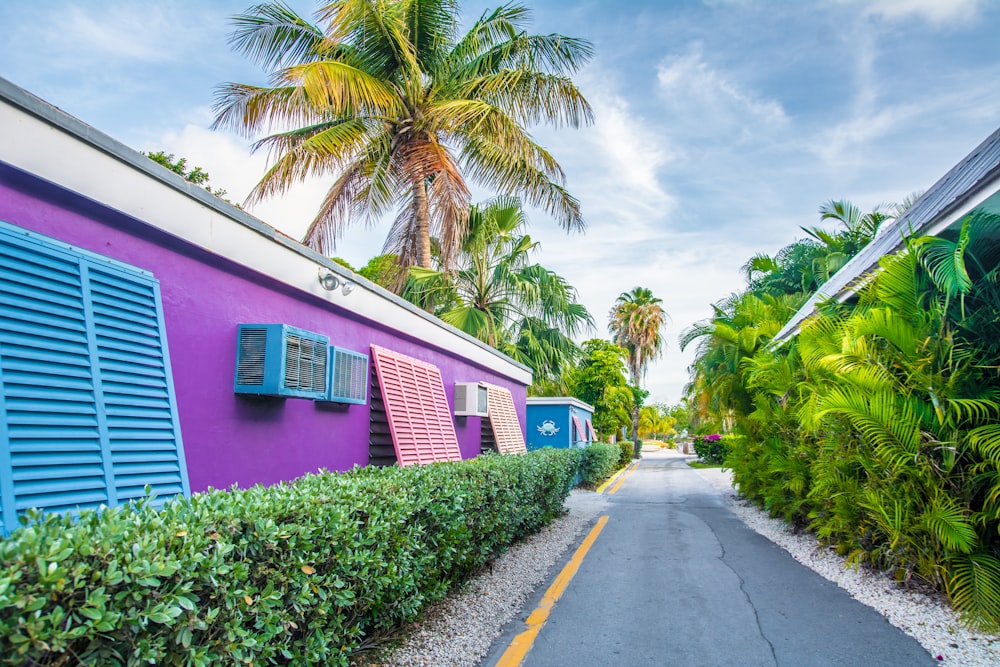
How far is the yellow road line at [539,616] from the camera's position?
4.45 metres

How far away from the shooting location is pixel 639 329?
1688 inches

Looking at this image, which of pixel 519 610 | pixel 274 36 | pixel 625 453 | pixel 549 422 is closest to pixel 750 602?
pixel 519 610

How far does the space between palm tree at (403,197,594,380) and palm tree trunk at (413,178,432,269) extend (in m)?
1.01

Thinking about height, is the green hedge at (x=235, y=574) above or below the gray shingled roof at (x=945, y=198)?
below

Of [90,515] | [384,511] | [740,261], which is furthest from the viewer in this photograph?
[740,261]

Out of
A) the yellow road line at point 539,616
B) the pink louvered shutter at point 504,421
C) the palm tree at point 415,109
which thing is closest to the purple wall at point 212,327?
the yellow road line at point 539,616

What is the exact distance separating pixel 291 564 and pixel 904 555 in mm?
5820

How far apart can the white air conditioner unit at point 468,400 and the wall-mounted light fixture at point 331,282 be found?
164 inches

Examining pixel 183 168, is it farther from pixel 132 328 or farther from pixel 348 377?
pixel 132 328

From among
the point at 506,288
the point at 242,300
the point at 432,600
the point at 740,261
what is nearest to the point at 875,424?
the point at 432,600

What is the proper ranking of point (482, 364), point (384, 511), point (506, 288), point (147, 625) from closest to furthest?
point (147, 625), point (384, 511), point (482, 364), point (506, 288)

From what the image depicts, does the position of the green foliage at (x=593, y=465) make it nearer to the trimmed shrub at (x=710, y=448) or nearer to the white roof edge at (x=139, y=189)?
the white roof edge at (x=139, y=189)

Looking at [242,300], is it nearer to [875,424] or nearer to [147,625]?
[147,625]

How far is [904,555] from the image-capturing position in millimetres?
5918
